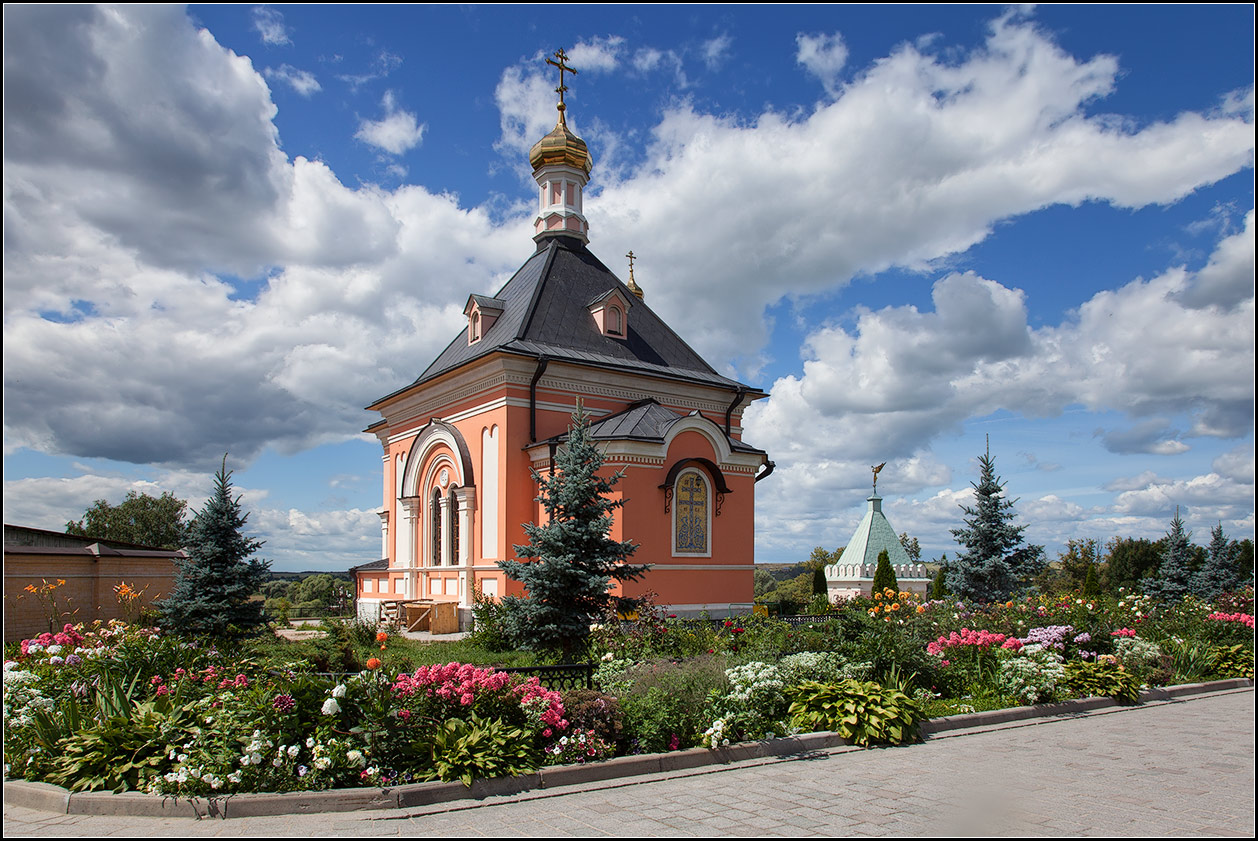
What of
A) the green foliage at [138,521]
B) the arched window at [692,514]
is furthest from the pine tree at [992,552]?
the green foliage at [138,521]

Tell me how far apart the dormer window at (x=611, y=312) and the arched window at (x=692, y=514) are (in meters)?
4.99

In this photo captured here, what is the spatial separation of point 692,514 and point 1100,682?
887 cm

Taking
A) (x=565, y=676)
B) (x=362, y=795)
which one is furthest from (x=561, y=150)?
(x=362, y=795)

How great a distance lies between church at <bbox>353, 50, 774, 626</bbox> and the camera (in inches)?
710

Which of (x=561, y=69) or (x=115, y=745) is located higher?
(x=561, y=69)

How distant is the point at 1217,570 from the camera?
2605 cm

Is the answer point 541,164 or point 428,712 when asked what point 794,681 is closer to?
point 428,712

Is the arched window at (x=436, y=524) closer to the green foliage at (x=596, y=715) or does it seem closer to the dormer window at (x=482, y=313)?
the dormer window at (x=482, y=313)

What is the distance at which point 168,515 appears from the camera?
45.2 m

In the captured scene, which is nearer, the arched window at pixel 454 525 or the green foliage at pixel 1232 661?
the green foliage at pixel 1232 661

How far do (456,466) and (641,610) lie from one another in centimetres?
923

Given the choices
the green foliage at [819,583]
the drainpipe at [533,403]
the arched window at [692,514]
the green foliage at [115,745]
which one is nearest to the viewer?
the green foliage at [115,745]

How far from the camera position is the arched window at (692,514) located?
18.2 meters

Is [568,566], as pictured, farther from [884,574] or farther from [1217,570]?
[1217,570]
